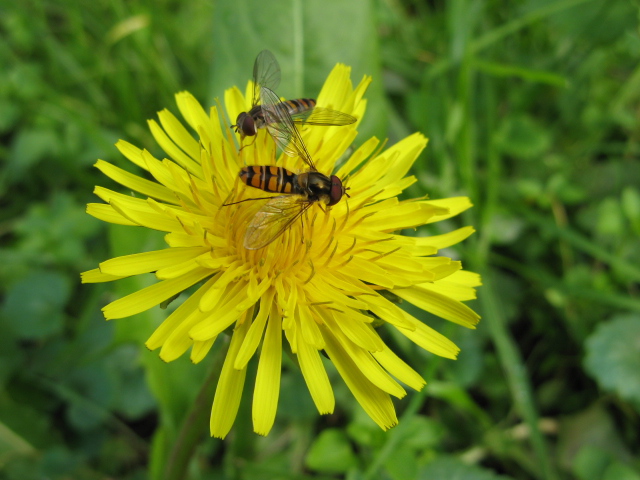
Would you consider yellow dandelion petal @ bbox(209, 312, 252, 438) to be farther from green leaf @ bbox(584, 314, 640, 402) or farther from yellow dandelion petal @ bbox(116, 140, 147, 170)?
green leaf @ bbox(584, 314, 640, 402)

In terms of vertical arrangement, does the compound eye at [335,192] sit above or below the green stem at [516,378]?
above

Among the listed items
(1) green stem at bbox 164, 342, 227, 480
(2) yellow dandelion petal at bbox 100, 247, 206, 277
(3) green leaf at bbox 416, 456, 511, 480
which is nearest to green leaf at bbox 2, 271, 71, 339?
(1) green stem at bbox 164, 342, 227, 480

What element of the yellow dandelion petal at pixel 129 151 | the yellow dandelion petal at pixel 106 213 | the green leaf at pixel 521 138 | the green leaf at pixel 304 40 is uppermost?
the green leaf at pixel 304 40

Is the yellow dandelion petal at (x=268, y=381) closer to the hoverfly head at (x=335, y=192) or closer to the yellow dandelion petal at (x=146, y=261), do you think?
the yellow dandelion petal at (x=146, y=261)

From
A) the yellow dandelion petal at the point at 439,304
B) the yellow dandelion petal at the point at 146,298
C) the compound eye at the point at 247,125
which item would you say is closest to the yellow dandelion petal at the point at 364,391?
the yellow dandelion petal at the point at 439,304

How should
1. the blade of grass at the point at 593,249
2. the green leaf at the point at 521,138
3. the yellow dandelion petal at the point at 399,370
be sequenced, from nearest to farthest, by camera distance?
the yellow dandelion petal at the point at 399,370 < the blade of grass at the point at 593,249 < the green leaf at the point at 521,138

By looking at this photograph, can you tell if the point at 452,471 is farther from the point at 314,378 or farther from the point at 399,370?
the point at 314,378

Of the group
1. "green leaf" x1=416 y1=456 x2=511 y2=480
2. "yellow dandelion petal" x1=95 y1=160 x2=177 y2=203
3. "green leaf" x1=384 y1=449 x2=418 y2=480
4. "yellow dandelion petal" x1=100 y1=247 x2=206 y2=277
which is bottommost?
"green leaf" x1=416 y1=456 x2=511 y2=480
